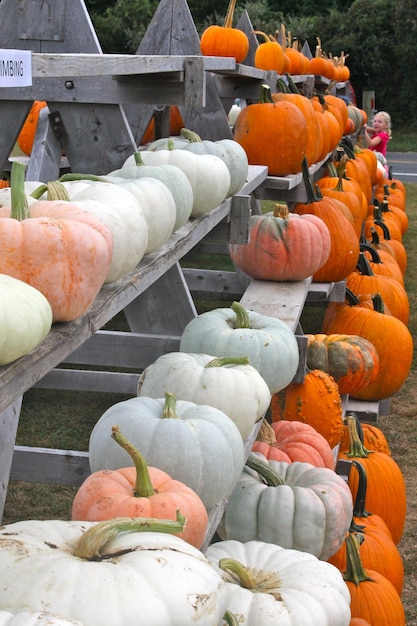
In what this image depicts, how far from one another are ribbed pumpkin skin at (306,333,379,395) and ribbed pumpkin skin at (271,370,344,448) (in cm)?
39

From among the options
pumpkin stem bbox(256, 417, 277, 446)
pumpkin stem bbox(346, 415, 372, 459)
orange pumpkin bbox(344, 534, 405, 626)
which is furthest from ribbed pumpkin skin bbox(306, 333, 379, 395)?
orange pumpkin bbox(344, 534, 405, 626)

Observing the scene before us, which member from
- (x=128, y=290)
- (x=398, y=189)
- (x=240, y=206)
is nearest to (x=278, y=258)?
(x=240, y=206)

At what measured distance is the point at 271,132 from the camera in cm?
509

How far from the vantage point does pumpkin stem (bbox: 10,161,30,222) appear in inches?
69.5

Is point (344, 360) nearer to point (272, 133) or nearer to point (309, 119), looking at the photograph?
point (272, 133)

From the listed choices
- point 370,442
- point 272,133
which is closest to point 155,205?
point 370,442

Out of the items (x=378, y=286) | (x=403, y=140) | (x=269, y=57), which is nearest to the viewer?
(x=378, y=286)

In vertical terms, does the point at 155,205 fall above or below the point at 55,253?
below

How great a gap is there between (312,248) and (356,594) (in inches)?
68.7

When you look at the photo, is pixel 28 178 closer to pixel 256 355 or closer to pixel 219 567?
pixel 256 355

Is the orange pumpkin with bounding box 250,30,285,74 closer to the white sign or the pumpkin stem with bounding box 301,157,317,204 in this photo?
the pumpkin stem with bounding box 301,157,317,204

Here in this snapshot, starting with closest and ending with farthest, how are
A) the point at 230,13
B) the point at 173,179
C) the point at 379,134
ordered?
the point at 173,179 → the point at 230,13 → the point at 379,134

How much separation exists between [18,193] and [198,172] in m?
1.33

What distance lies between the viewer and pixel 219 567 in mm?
2207
